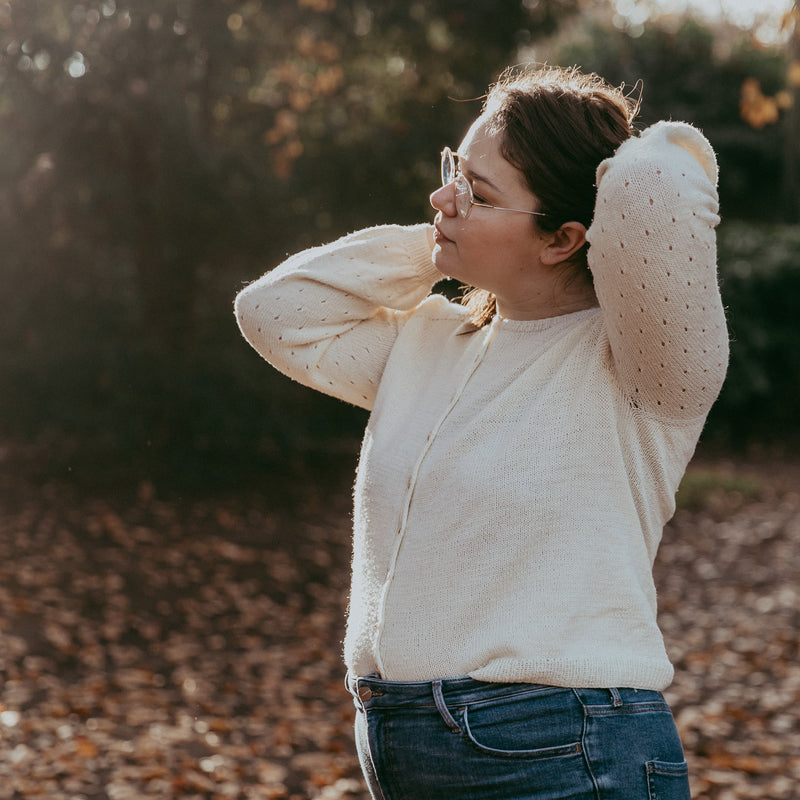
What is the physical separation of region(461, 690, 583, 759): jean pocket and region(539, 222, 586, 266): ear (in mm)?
696

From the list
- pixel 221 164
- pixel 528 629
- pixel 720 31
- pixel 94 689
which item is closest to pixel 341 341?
pixel 528 629

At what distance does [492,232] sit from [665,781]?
2.92 ft

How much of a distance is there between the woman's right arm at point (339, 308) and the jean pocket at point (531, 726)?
74 centimetres

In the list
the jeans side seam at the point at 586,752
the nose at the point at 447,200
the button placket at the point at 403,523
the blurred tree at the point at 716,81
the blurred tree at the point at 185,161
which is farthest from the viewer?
the blurred tree at the point at 716,81

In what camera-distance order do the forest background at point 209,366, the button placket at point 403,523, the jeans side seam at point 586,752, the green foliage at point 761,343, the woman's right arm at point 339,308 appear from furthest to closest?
the green foliage at point 761,343, the forest background at point 209,366, the woman's right arm at point 339,308, the button placket at point 403,523, the jeans side seam at point 586,752

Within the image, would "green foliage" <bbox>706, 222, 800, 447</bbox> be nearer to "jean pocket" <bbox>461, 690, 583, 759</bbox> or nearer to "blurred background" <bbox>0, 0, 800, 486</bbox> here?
"blurred background" <bbox>0, 0, 800, 486</bbox>

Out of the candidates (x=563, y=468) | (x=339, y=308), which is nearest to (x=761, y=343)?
(x=339, y=308)

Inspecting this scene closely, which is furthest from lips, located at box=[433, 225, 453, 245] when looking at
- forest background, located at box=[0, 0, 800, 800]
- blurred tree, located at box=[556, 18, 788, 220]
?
blurred tree, located at box=[556, 18, 788, 220]

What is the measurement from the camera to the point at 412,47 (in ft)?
25.0

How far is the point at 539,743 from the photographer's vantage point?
143cm

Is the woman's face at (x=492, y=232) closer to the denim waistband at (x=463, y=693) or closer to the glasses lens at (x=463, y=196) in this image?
the glasses lens at (x=463, y=196)

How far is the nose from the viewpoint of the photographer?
5.57 ft

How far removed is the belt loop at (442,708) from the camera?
4.85ft

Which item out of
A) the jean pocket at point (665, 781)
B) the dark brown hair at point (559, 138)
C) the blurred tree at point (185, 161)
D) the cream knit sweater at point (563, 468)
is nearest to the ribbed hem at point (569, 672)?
the cream knit sweater at point (563, 468)
